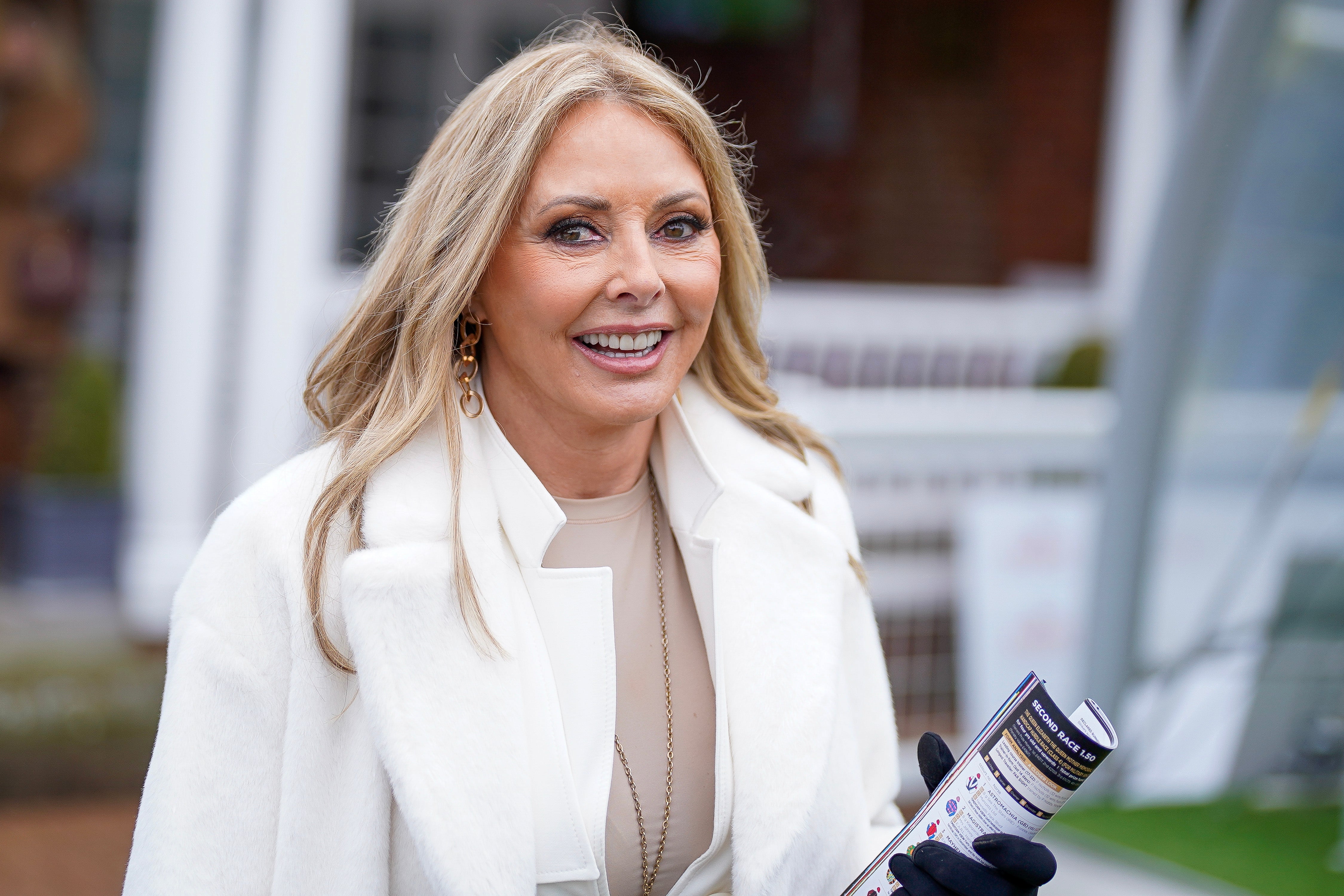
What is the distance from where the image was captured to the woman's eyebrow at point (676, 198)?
181cm

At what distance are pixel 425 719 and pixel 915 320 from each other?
20.3 ft

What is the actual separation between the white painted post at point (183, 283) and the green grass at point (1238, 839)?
410 centimetres

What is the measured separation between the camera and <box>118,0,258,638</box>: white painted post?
577cm

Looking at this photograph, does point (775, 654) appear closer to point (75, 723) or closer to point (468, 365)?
point (468, 365)

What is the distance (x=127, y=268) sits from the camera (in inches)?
322

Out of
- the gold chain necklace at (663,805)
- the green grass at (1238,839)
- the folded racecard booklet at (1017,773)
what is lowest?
the green grass at (1238,839)

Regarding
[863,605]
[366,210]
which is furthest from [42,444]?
[863,605]

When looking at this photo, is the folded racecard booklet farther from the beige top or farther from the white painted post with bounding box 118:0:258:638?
the white painted post with bounding box 118:0:258:638

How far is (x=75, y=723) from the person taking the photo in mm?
5098

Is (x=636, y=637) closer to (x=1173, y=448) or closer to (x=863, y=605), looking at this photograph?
(x=863, y=605)

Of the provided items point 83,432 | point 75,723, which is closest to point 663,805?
point 75,723

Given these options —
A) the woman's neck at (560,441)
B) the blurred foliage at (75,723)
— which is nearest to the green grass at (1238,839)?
the woman's neck at (560,441)

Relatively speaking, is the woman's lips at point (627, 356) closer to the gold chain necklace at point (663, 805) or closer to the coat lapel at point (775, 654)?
the coat lapel at point (775, 654)

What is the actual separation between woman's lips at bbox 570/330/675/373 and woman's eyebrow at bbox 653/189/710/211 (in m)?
0.18
